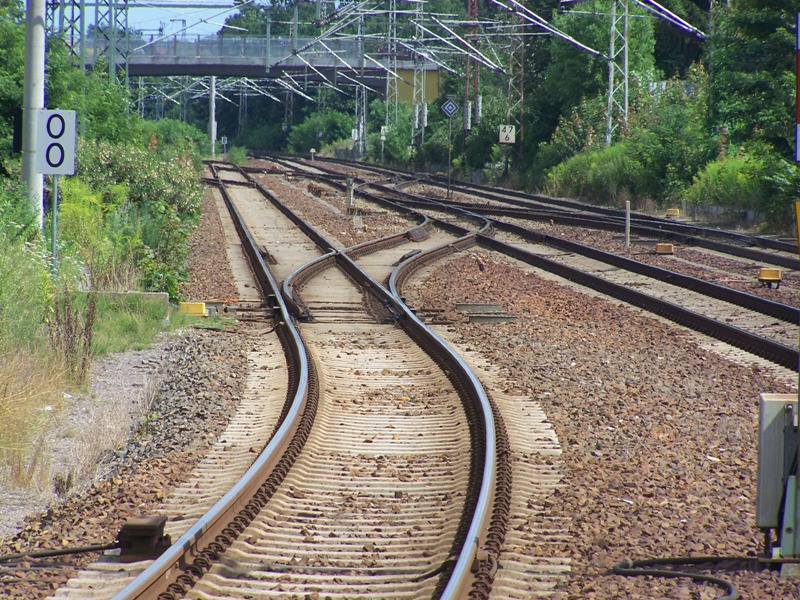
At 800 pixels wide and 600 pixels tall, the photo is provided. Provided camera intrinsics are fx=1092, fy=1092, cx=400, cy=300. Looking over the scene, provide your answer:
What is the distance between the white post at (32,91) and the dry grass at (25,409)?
4254 mm

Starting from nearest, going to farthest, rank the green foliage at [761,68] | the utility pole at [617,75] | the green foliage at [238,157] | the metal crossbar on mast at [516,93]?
the green foliage at [761,68] → the utility pole at [617,75] → the metal crossbar on mast at [516,93] → the green foliage at [238,157]

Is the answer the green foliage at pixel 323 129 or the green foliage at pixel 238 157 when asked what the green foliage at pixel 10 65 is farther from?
the green foliage at pixel 323 129

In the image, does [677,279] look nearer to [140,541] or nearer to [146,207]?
[146,207]

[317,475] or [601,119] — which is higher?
[601,119]

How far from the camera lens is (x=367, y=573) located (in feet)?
18.1

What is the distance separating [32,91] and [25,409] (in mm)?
6480

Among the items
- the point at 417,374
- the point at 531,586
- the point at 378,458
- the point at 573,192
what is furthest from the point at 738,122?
the point at 531,586

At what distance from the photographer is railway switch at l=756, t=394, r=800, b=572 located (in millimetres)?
5512

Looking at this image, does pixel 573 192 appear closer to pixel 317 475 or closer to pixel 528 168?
pixel 528 168

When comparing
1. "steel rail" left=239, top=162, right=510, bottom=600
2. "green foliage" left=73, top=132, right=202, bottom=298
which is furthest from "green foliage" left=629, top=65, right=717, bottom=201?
"steel rail" left=239, top=162, right=510, bottom=600

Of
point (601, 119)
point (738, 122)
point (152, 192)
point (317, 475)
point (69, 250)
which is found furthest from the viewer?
point (601, 119)

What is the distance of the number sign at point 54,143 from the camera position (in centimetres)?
1248

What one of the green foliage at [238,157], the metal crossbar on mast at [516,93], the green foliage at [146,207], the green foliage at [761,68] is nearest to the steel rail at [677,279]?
the green foliage at [761,68]

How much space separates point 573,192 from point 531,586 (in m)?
37.6
